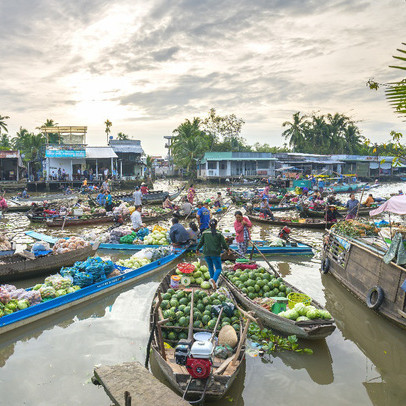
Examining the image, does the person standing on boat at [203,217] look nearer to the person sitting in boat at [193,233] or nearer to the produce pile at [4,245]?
the person sitting in boat at [193,233]

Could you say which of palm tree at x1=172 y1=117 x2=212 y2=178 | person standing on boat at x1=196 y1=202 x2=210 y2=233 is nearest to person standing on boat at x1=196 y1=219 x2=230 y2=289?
person standing on boat at x1=196 y1=202 x2=210 y2=233

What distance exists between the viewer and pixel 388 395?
5035mm

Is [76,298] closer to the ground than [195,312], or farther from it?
closer to the ground

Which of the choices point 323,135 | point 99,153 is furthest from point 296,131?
point 99,153

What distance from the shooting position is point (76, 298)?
7559mm

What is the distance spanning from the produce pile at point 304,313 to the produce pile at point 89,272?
4.59 meters

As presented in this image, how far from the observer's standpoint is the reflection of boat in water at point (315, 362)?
5398 millimetres

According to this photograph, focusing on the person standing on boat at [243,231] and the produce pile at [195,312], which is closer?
the produce pile at [195,312]

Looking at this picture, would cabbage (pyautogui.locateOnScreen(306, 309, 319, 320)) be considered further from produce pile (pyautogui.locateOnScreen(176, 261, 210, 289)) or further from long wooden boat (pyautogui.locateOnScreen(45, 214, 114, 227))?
long wooden boat (pyautogui.locateOnScreen(45, 214, 114, 227))

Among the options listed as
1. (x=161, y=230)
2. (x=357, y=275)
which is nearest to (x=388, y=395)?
(x=357, y=275)

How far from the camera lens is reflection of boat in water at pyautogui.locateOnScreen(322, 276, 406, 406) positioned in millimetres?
5121

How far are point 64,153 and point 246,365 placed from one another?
34164 millimetres

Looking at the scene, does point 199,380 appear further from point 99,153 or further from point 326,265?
point 99,153

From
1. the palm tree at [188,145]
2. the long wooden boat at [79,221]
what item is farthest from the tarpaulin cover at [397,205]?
the palm tree at [188,145]
